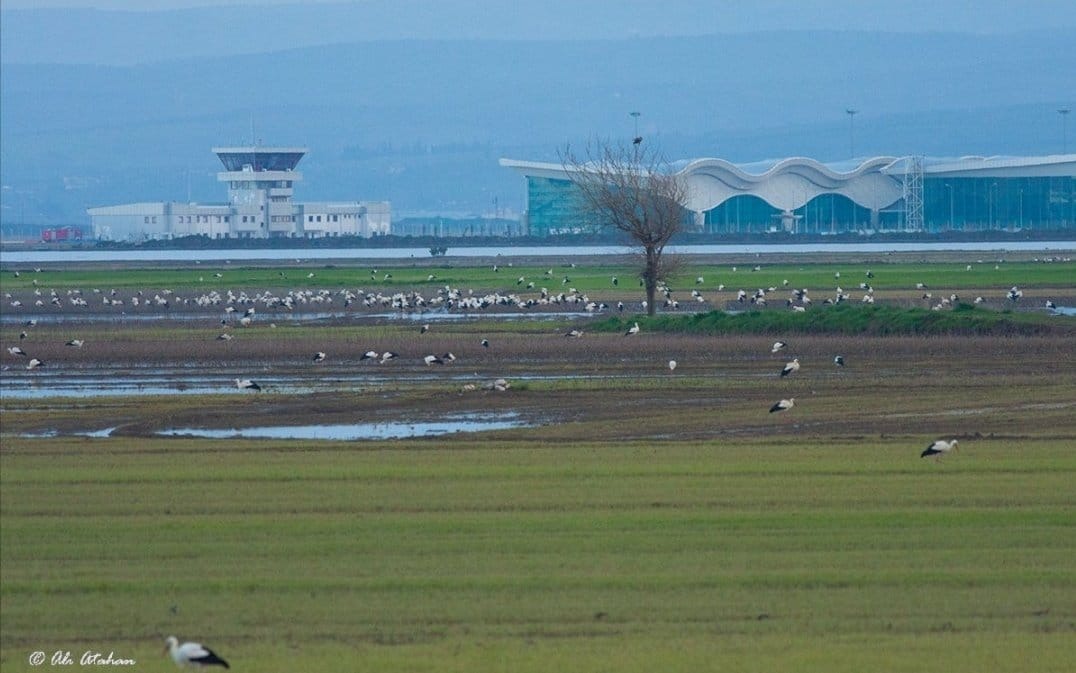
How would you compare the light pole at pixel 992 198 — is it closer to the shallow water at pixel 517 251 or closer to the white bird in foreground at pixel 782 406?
the shallow water at pixel 517 251

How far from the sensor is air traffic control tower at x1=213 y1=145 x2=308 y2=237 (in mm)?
120125

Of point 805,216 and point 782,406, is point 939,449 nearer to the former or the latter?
point 782,406

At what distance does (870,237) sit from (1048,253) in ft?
95.5

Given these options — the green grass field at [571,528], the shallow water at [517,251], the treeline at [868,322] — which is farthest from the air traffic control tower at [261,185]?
the green grass field at [571,528]

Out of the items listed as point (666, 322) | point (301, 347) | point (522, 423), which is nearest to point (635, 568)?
point (522, 423)

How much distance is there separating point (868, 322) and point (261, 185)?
93.3m

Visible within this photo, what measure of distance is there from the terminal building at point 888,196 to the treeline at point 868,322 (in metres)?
79.2

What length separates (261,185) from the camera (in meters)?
124

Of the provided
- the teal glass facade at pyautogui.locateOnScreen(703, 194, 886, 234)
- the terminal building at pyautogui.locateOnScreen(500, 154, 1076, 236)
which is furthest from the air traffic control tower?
the teal glass facade at pyautogui.locateOnScreen(703, 194, 886, 234)

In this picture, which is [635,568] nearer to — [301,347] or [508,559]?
[508,559]

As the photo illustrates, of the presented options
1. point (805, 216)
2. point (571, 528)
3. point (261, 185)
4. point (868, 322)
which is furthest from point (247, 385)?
point (261, 185)

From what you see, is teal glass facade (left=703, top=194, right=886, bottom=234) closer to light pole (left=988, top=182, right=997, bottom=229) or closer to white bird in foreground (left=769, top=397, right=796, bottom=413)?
light pole (left=988, top=182, right=997, bottom=229)

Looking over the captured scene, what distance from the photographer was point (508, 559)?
12156 millimetres

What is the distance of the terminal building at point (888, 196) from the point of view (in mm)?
116625
